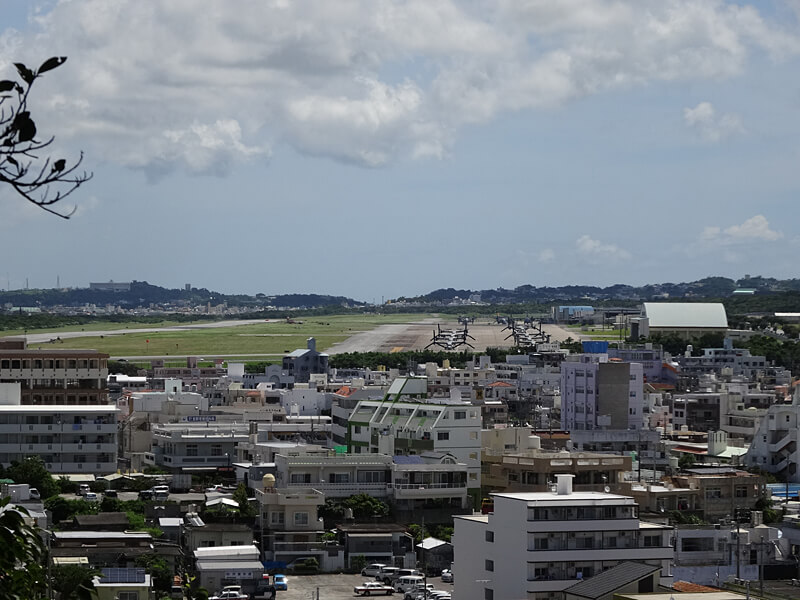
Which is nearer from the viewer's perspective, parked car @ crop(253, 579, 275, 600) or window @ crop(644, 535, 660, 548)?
window @ crop(644, 535, 660, 548)

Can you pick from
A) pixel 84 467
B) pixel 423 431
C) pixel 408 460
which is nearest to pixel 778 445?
pixel 423 431

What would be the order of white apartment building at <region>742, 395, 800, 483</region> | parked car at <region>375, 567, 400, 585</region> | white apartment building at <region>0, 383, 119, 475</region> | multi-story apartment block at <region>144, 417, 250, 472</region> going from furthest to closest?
multi-story apartment block at <region>144, 417, 250, 472</region>, white apartment building at <region>742, 395, 800, 483</region>, white apartment building at <region>0, 383, 119, 475</region>, parked car at <region>375, 567, 400, 585</region>

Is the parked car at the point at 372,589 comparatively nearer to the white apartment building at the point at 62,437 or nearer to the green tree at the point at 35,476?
the green tree at the point at 35,476

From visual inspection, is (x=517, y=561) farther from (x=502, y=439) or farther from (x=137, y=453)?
(x=137, y=453)

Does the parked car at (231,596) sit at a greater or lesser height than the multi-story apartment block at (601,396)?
lesser

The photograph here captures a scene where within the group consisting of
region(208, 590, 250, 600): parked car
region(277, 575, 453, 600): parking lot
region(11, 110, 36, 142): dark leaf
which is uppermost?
region(11, 110, 36, 142): dark leaf

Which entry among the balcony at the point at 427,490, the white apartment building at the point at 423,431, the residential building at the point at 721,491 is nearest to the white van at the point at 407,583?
the balcony at the point at 427,490

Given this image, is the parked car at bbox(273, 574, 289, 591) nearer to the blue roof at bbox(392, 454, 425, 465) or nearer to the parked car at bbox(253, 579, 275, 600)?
the parked car at bbox(253, 579, 275, 600)

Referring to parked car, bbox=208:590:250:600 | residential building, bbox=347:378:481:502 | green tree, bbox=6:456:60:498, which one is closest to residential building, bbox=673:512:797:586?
residential building, bbox=347:378:481:502
